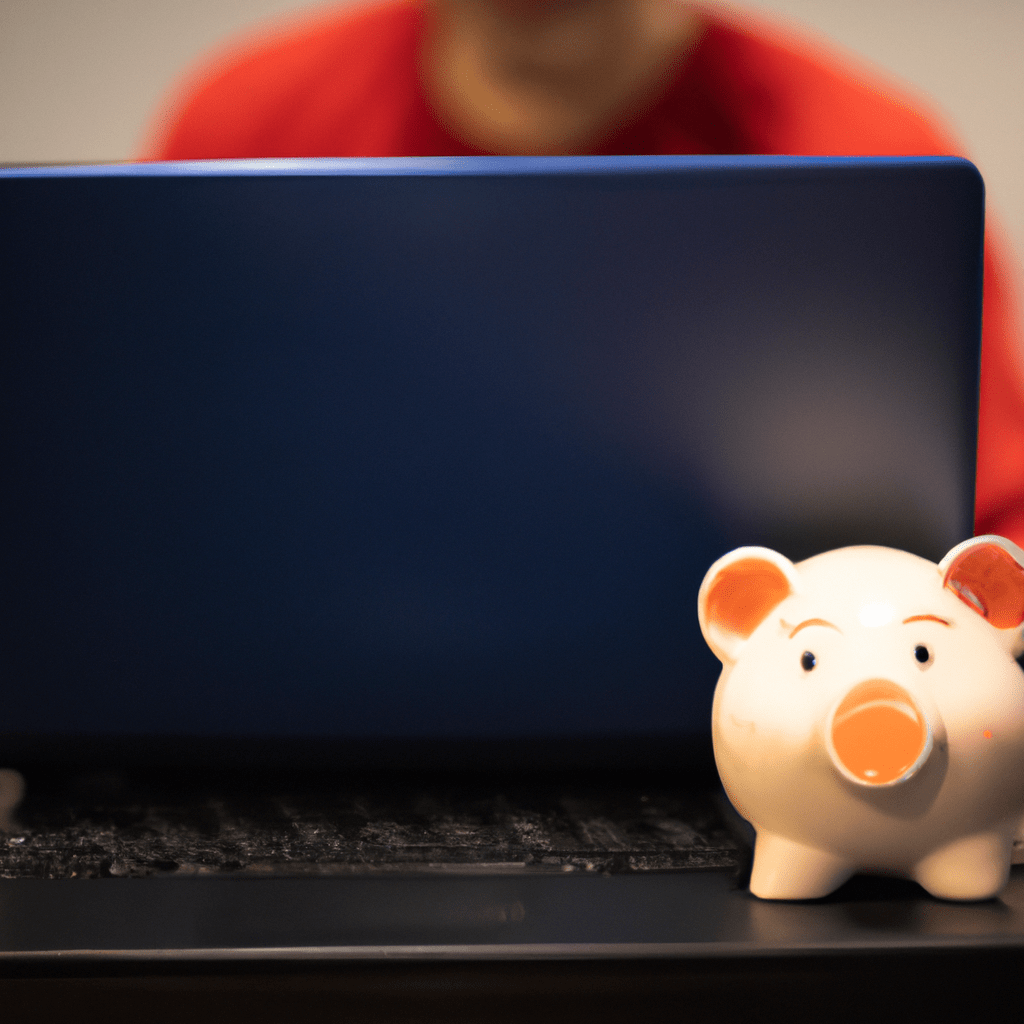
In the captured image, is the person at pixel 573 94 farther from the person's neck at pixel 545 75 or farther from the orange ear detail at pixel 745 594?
the orange ear detail at pixel 745 594

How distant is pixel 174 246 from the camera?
0.52 metres

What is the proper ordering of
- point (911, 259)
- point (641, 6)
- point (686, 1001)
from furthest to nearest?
point (641, 6) → point (911, 259) → point (686, 1001)

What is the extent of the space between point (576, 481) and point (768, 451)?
4.7 inches

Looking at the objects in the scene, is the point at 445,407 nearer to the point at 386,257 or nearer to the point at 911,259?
the point at 386,257

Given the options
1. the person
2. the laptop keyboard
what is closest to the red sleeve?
the person

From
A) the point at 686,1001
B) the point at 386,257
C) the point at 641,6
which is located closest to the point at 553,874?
the point at 686,1001

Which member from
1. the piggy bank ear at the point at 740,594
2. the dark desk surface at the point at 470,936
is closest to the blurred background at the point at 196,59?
the piggy bank ear at the point at 740,594

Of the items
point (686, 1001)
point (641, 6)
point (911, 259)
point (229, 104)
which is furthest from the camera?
point (229, 104)

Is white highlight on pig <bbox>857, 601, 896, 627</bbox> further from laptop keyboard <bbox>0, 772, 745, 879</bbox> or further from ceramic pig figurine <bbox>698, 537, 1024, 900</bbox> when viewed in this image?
laptop keyboard <bbox>0, 772, 745, 879</bbox>

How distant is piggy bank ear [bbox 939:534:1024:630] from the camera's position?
47cm

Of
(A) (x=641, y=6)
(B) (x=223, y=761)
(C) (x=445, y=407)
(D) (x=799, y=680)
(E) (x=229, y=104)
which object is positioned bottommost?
(B) (x=223, y=761)

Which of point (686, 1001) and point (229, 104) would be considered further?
point (229, 104)

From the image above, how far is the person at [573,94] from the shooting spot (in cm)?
164

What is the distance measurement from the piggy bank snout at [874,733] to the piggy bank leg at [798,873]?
60 millimetres
